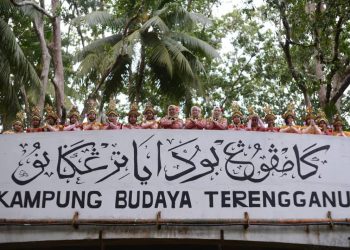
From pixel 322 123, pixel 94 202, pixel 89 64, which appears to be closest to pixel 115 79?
pixel 89 64

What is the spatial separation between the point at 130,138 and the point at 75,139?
0.66 m

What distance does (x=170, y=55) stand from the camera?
15469mm

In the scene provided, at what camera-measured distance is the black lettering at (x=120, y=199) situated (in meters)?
6.53

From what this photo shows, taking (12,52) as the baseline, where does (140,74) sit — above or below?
above

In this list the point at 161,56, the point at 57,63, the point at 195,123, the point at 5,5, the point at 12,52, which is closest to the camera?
the point at 195,123

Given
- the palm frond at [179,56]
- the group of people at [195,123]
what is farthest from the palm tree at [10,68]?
the group of people at [195,123]

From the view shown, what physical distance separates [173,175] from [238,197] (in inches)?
31.2

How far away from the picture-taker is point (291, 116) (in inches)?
315

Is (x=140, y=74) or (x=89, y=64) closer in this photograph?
Answer: (x=89, y=64)

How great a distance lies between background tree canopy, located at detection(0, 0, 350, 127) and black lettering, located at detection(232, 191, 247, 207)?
4.63 m

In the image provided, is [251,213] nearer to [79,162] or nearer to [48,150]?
[79,162]

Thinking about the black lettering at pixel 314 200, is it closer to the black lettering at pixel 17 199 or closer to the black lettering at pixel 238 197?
the black lettering at pixel 238 197

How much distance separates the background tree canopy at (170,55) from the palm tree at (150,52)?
29 millimetres

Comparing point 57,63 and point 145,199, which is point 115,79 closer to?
point 57,63
